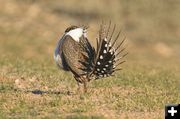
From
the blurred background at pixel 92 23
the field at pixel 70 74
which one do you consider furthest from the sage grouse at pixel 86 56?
the blurred background at pixel 92 23

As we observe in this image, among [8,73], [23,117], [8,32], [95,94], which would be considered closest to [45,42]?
[8,32]

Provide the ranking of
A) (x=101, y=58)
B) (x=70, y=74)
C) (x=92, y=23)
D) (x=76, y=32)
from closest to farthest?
1. (x=101, y=58)
2. (x=76, y=32)
3. (x=70, y=74)
4. (x=92, y=23)

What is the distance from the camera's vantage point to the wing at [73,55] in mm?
14672

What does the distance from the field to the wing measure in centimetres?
69

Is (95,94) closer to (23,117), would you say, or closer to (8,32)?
(23,117)

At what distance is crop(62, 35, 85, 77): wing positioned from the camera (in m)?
14.7

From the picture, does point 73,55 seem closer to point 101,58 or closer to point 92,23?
point 101,58

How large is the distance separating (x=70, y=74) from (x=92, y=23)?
78.2 ft

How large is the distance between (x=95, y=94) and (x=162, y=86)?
349 cm

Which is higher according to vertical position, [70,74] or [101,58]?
[70,74]

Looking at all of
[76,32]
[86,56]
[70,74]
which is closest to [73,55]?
[86,56]

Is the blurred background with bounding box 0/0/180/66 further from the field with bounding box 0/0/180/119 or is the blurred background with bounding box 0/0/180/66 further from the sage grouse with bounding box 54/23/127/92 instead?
the sage grouse with bounding box 54/23/127/92

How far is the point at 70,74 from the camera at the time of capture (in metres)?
20.7

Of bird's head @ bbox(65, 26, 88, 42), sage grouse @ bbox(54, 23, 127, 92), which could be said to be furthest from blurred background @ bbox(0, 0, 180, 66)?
sage grouse @ bbox(54, 23, 127, 92)
